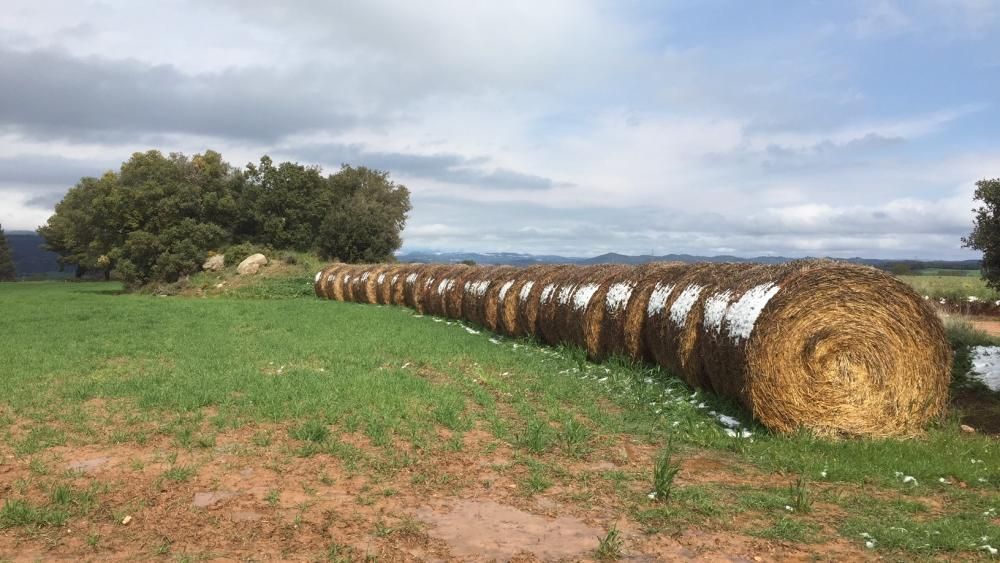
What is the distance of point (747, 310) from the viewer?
7520 mm

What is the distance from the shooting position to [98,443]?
262 inches

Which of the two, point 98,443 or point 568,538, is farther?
point 98,443

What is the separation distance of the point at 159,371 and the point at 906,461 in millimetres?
10341

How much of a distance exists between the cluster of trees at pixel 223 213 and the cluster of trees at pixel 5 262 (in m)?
48.4

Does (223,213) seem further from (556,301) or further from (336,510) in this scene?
(336,510)

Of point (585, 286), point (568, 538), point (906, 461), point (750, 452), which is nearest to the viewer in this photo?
point (568, 538)

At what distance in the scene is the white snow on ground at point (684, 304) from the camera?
8.92 m

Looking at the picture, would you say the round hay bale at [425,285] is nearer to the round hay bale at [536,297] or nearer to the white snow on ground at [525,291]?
the white snow on ground at [525,291]

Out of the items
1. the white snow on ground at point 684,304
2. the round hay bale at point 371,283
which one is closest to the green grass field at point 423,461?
the white snow on ground at point 684,304

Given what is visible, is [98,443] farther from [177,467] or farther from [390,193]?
[390,193]

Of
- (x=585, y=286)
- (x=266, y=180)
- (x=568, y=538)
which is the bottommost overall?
(x=568, y=538)

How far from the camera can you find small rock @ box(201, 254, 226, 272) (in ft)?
137

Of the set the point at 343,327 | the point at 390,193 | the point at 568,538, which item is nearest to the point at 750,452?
the point at 568,538

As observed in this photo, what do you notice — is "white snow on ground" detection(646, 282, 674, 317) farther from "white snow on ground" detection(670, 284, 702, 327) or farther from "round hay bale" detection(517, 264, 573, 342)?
"round hay bale" detection(517, 264, 573, 342)
